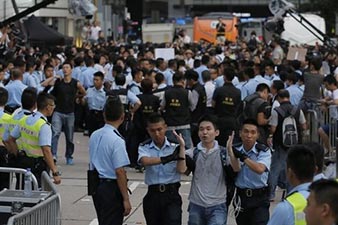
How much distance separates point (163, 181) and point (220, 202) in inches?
25.5

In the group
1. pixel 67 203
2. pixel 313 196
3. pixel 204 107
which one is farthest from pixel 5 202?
pixel 204 107

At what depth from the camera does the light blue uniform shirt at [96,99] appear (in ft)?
54.5

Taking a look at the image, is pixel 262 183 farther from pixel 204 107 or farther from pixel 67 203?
pixel 204 107

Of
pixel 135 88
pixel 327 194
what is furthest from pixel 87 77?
pixel 327 194

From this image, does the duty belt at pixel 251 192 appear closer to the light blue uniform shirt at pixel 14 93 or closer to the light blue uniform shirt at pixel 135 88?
the light blue uniform shirt at pixel 135 88

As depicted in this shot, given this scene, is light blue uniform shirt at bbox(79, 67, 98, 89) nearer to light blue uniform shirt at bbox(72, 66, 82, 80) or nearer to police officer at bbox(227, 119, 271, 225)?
light blue uniform shirt at bbox(72, 66, 82, 80)

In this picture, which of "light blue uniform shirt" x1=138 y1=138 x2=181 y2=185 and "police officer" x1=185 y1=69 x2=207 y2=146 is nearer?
"light blue uniform shirt" x1=138 y1=138 x2=181 y2=185

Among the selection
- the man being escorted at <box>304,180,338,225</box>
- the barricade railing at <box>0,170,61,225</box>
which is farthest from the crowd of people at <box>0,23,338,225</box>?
the barricade railing at <box>0,170,61,225</box>

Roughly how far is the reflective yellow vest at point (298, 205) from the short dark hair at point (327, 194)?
78 cm

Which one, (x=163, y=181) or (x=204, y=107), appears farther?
(x=204, y=107)

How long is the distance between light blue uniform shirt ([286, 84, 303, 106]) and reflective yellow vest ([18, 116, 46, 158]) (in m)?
6.33

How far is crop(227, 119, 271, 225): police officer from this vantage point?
27.6ft

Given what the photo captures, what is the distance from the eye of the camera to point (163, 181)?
343 inches

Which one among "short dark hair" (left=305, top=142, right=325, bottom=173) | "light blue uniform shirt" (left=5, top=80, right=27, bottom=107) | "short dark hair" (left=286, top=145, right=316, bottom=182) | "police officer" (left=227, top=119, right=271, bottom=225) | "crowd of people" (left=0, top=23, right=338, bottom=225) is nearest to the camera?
"short dark hair" (left=286, top=145, right=316, bottom=182)
